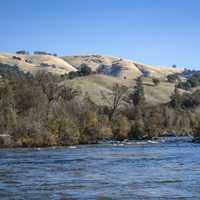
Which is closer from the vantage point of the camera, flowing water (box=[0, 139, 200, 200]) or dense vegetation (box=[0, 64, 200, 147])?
flowing water (box=[0, 139, 200, 200])

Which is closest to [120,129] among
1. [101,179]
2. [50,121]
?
[50,121]

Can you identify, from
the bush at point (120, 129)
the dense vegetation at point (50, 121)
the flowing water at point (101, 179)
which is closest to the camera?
the flowing water at point (101, 179)

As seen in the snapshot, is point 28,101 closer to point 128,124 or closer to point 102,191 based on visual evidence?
point 128,124

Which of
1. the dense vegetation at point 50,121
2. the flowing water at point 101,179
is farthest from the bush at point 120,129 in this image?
the flowing water at point 101,179

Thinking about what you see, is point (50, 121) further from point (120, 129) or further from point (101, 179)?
point (101, 179)

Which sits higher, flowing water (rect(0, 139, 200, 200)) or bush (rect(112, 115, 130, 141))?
bush (rect(112, 115, 130, 141))

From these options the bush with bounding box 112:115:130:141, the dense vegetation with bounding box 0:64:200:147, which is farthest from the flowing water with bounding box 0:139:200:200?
the bush with bounding box 112:115:130:141

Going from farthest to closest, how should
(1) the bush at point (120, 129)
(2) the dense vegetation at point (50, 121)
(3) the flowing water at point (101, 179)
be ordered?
(1) the bush at point (120, 129) → (2) the dense vegetation at point (50, 121) → (3) the flowing water at point (101, 179)

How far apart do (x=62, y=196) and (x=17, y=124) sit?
86846 mm

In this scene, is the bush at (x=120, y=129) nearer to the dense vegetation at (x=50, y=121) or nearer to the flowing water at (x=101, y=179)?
the dense vegetation at (x=50, y=121)

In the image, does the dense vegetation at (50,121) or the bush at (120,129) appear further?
the bush at (120,129)

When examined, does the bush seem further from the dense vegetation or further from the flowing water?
the flowing water

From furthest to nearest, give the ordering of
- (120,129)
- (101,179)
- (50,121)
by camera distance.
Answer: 1. (120,129)
2. (50,121)
3. (101,179)

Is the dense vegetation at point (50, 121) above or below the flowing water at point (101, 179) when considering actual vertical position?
above
